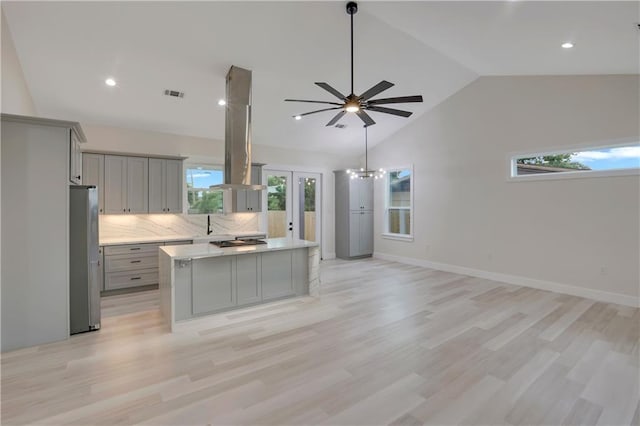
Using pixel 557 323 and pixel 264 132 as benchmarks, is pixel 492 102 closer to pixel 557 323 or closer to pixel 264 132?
pixel 557 323

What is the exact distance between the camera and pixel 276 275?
14.7ft

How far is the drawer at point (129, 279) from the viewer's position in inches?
192

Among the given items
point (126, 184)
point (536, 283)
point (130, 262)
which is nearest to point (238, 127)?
point (126, 184)

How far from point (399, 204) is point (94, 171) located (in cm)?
632

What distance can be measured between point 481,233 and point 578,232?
58.6 inches

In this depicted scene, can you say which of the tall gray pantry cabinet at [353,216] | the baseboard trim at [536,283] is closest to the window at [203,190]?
the tall gray pantry cabinet at [353,216]

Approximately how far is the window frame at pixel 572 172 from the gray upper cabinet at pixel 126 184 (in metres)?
6.45

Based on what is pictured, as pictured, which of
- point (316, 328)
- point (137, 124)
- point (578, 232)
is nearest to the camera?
point (316, 328)

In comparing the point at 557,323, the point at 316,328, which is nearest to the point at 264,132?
the point at 316,328

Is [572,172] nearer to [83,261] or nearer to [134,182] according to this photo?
[83,261]

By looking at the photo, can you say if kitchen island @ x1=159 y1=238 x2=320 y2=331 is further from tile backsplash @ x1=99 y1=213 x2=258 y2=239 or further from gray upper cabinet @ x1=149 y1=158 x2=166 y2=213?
tile backsplash @ x1=99 y1=213 x2=258 y2=239

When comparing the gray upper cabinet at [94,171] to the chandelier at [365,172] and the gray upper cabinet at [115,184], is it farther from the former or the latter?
the chandelier at [365,172]

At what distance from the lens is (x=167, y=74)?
4.27 metres

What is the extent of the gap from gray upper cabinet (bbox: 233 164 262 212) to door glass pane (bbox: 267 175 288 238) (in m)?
0.52
